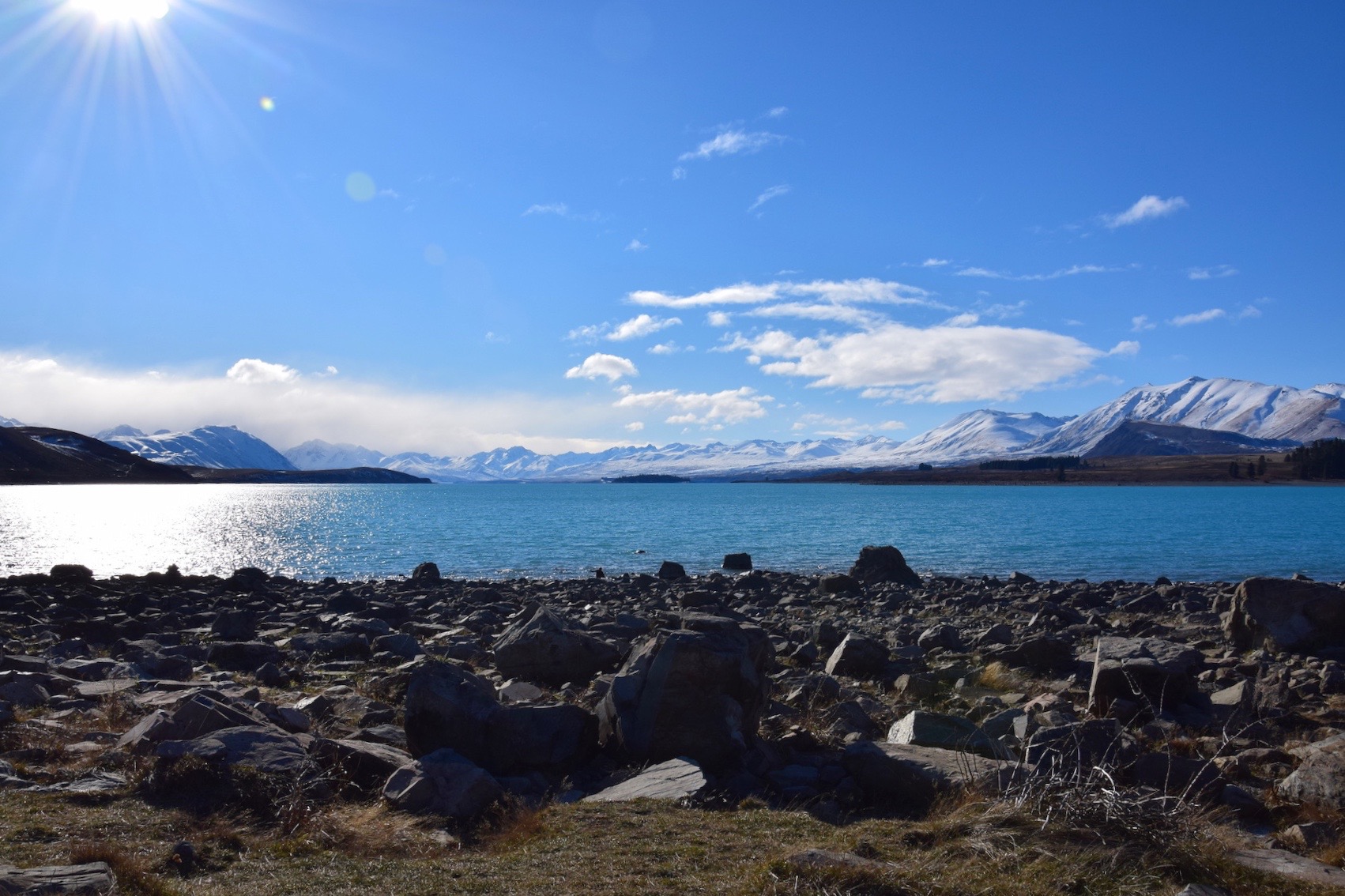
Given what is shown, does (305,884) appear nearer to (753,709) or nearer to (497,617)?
(753,709)

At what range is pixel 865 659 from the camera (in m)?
17.6

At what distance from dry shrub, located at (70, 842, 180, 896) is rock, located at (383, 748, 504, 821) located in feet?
8.00

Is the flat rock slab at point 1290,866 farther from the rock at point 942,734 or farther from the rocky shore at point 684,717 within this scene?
the rock at point 942,734

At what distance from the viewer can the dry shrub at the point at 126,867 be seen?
248 inches

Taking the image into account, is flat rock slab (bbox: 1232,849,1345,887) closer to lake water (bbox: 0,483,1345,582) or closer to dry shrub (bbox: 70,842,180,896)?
dry shrub (bbox: 70,842,180,896)

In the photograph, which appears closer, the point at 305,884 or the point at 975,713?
the point at 305,884

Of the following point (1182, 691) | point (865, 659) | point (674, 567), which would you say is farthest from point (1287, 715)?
point (674, 567)

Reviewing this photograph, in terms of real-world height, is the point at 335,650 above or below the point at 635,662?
below

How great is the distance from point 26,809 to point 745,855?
705 centimetres

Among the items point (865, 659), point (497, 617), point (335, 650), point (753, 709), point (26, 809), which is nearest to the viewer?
point (26, 809)

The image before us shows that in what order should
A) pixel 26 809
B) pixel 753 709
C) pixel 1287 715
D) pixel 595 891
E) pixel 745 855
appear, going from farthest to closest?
pixel 1287 715, pixel 753 709, pixel 26 809, pixel 745 855, pixel 595 891

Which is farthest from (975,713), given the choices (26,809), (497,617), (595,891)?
(497,617)

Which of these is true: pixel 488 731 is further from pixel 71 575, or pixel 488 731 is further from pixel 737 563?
pixel 737 563

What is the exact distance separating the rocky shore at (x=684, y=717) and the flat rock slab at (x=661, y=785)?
0.04m
